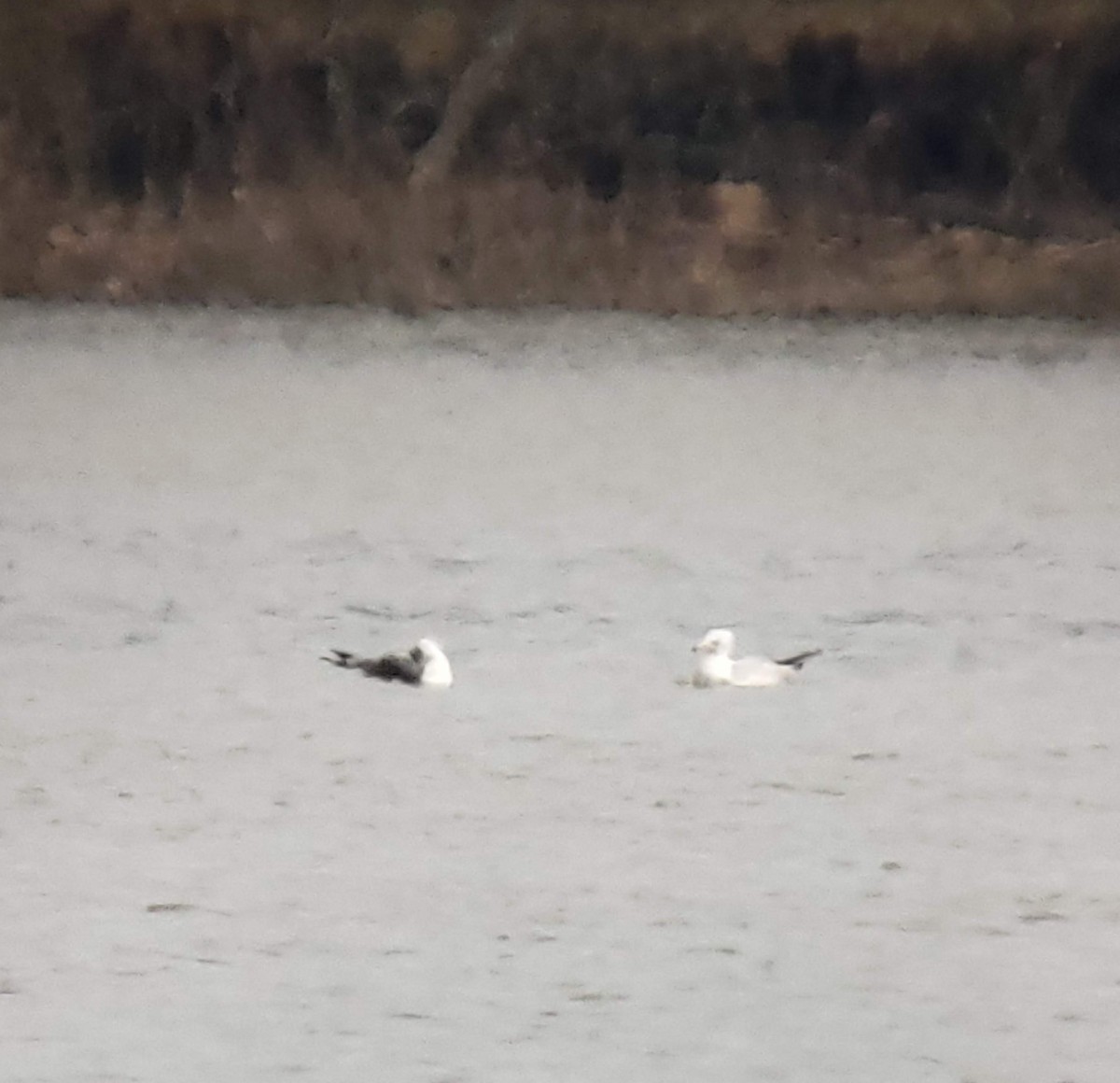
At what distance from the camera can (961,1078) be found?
16.6 feet

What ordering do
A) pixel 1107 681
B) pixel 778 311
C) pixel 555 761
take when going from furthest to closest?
pixel 778 311, pixel 1107 681, pixel 555 761

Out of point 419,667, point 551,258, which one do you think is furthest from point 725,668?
point 551,258

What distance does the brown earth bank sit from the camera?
2038 cm

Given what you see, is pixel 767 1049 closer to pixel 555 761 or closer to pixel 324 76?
pixel 555 761

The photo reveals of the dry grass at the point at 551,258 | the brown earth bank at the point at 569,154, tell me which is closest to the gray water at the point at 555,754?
the dry grass at the point at 551,258

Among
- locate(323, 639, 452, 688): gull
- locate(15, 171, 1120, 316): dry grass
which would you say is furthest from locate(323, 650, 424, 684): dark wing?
locate(15, 171, 1120, 316): dry grass

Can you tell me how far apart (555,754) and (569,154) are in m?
14.0

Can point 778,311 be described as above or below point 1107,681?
below

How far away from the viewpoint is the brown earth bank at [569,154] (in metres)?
20.4

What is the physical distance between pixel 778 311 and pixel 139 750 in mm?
13330

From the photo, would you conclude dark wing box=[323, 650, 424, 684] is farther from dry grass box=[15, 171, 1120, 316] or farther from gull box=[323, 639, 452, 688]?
dry grass box=[15, 171, 1120, 316]

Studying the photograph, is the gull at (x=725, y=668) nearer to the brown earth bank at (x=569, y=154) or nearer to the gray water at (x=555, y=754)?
the gray water at (x=555, y=754)

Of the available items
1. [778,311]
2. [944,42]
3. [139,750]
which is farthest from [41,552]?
[944,42]

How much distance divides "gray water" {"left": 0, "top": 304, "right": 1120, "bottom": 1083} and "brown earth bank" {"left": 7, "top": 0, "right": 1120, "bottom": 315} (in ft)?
17.5
